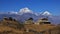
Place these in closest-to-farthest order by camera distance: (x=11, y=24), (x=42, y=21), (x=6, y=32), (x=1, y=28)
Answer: (x=6, y=32) → (x=1, y=28) → (x=11, y=24) → (x=42, y=21)

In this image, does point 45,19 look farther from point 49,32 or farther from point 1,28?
point 1,28

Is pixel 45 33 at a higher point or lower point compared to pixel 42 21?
lower

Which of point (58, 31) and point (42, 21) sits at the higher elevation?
point (42, 21)

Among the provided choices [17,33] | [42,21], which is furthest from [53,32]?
[42,21]

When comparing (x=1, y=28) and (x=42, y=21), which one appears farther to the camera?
(x=42, y=21)

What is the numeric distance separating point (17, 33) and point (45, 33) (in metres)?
6.22

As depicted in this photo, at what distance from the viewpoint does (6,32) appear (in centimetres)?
3250

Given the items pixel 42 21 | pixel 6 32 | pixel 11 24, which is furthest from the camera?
pixel 42 21

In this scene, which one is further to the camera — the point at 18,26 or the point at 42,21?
the point at 42,21

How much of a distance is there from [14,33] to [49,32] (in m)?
7.77

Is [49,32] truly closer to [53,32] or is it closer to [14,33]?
[53,32]

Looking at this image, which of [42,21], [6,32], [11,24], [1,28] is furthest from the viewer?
[42,21]

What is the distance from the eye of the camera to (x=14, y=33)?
108 feet

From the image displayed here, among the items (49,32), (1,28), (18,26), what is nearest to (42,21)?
(18,26)
